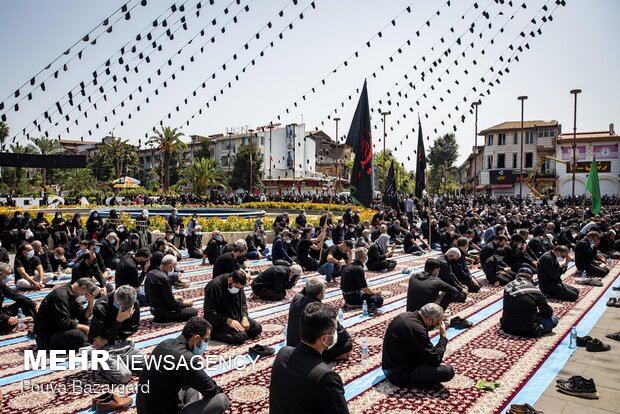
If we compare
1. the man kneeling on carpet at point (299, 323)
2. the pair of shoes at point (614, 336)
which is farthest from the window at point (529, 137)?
the man kneeling on carpet at point (299, 323)

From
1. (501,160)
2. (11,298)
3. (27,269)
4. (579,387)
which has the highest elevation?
(501,160)

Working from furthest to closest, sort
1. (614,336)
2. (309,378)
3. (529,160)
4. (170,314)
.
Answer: (529,160)
(170,314)
(614,336)
(309,378)

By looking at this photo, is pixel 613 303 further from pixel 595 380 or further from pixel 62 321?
pixel 62 321

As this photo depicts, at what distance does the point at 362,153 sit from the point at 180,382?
8.15m

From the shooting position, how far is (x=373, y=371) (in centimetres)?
632

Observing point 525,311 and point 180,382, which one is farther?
point 525,311

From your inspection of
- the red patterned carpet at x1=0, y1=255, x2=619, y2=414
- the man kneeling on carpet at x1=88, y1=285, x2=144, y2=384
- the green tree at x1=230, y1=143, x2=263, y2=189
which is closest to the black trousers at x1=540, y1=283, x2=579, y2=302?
the red patterned carpet at x1=0, y1=255, x2=619, y2=414

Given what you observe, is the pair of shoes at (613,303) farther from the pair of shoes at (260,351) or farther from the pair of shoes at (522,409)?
the pair of shoes at (260,351)

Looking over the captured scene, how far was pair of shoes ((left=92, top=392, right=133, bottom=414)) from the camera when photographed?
196 inches

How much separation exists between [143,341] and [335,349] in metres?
3.12

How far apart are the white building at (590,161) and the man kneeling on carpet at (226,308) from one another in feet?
192

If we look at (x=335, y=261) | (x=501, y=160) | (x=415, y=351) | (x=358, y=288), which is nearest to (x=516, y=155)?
(x=501, y=160)

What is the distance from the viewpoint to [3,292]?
753 centimetres

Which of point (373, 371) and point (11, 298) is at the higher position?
point (11, 298)
